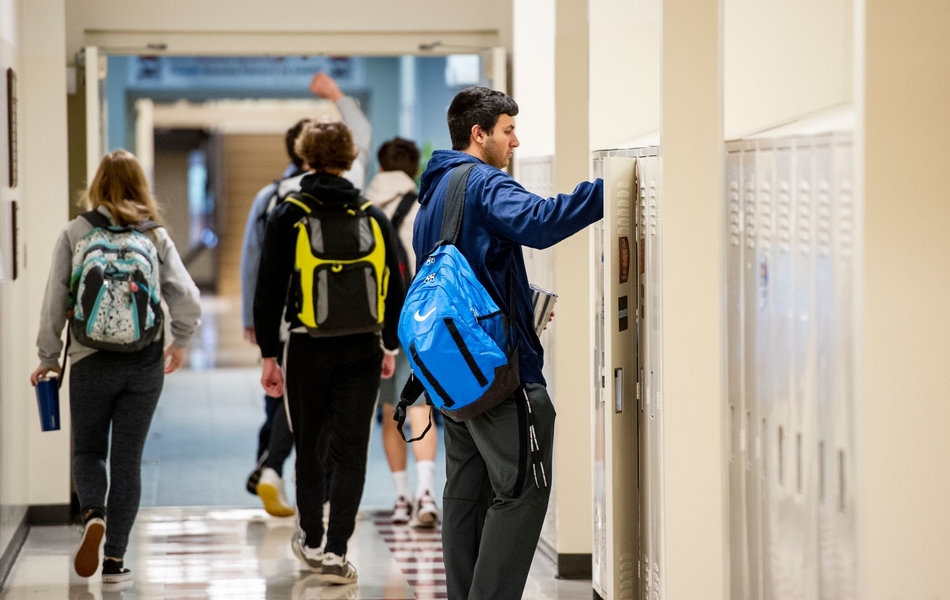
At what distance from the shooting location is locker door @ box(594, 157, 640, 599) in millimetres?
3340

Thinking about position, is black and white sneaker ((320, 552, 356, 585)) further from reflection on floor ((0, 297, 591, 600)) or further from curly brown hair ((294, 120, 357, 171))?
curly brown hair ((294, 120, 357, 171))

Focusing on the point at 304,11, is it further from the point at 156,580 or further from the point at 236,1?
the point at 156,580

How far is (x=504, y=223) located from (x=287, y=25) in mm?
3341

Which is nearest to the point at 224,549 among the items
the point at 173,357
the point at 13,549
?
the point at 13,549

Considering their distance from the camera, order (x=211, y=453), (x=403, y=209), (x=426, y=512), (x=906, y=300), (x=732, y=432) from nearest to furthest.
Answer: (x=906, y=300), (x=732, y=432), (x=426, y=512), (x=403, y=209), (x=211, y=453)

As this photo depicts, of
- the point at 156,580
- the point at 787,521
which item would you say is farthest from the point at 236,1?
the point at 787,521

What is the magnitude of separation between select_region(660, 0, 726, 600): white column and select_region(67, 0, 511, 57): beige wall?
10.4ft

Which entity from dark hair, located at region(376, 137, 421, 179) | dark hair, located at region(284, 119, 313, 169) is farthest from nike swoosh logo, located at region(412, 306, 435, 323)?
dark hair, located at region(376, 137, 421, 179)

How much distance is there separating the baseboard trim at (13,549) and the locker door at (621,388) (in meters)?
2.46

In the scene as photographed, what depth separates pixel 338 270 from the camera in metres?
4.45

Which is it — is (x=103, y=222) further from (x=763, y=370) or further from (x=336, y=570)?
(x=763, y=370)

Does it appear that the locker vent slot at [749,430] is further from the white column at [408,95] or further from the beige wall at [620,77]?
the white column at [408,95]

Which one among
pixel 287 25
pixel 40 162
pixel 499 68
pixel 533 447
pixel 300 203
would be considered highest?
pixel 287 25

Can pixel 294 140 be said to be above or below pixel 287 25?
below
